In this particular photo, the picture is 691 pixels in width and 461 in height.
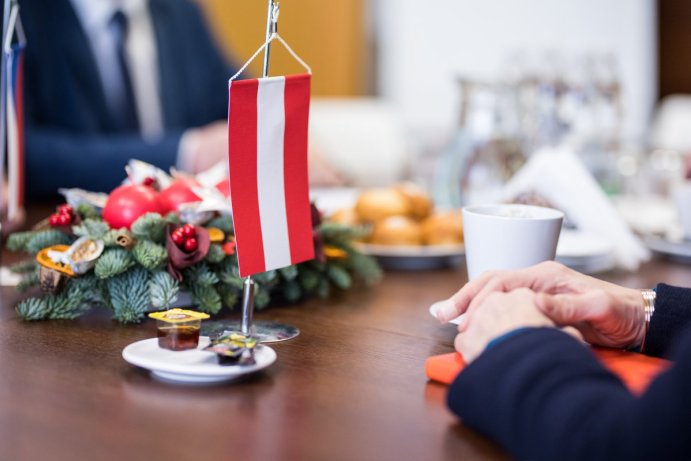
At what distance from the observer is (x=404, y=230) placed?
1.17m

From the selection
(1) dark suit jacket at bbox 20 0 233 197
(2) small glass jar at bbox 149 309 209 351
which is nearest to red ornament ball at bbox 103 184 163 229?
(2) small glass jar at bbox 149 309 209 351

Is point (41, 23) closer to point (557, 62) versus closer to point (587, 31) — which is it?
point (557, 62)

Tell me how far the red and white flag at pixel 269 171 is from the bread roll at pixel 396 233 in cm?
44

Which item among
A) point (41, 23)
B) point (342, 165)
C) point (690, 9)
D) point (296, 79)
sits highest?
point (690, 9)

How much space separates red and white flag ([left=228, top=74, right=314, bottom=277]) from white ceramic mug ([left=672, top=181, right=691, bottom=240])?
0.72 m

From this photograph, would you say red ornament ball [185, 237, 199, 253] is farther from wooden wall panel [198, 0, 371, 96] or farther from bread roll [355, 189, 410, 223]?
wooden wall panel [198, 0, 371, 96]

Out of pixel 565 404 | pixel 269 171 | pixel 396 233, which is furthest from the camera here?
pixel 396 233

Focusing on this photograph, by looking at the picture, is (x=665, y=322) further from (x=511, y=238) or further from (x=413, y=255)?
(x=413, y=255)

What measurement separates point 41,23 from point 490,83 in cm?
151

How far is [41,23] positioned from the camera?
7.95ft

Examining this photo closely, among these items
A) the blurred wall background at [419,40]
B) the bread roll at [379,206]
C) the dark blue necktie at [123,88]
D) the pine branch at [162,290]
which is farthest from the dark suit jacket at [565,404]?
the blurred wall background at [419,40]

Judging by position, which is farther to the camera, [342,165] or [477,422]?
[342,165]

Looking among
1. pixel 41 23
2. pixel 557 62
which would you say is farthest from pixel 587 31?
pixel 41 23

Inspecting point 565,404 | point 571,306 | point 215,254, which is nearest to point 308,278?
point 215,254
